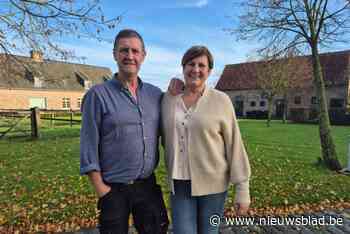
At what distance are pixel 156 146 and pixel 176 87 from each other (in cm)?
57

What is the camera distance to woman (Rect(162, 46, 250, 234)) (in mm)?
2361

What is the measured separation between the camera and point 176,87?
2553 millimetres

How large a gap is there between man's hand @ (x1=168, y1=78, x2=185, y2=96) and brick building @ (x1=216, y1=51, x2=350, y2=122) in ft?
77.0

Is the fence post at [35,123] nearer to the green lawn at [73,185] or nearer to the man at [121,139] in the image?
the green lawn at [73,185]

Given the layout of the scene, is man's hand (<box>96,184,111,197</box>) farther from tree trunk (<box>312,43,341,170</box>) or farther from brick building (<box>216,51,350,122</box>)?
brick building (<box>216,51,350,122</box>)

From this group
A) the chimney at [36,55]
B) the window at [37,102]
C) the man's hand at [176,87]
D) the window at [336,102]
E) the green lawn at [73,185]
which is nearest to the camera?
the man's hand at [176,87]

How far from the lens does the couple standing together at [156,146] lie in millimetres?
2213

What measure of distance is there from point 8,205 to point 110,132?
414cm

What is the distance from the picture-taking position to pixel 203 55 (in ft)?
7.72

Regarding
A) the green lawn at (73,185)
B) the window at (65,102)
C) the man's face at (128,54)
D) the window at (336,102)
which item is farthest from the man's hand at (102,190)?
the window at (65,102)

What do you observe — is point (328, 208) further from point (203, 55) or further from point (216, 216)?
point (203, 55)

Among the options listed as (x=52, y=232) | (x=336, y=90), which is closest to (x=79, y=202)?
(x=52, y=232)

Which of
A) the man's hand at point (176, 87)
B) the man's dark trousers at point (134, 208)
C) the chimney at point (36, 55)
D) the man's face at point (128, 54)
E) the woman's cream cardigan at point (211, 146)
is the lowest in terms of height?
the man's dark trousers at point (134, 208)

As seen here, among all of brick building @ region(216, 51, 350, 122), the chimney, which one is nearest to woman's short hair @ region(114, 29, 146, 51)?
the chimney
